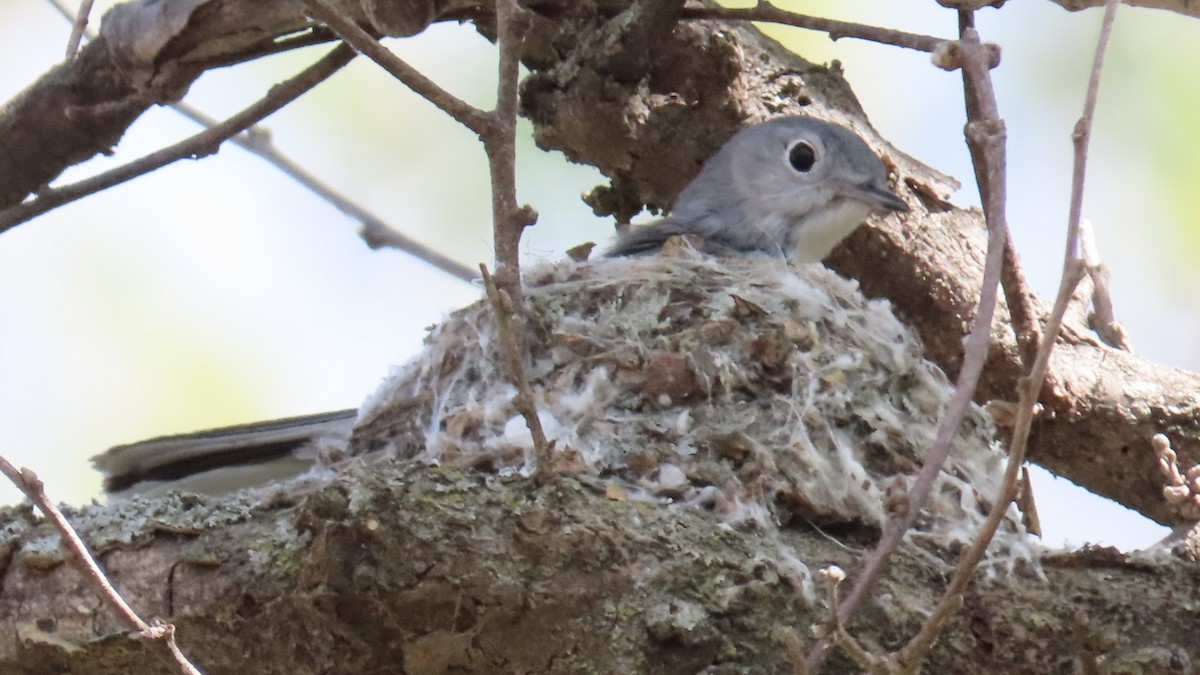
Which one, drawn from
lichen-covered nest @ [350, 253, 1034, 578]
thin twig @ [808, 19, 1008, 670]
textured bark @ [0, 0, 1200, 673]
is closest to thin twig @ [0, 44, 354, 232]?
lichen-covered nest @ [350, 253, 1034, 578]

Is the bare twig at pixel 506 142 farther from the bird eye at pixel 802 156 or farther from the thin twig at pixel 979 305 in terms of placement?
the bird eye at pixel 802 156

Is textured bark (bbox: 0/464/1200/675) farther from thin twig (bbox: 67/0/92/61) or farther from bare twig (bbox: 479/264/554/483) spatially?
thin twig (bbox: 67/0/92/61)

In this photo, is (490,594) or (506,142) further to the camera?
(506,142)

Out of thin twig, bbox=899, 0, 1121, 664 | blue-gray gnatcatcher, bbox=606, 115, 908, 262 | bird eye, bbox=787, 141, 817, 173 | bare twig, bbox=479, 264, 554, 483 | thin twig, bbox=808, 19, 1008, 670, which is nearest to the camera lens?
thin twig, bbox=899, 0, 1121, 664

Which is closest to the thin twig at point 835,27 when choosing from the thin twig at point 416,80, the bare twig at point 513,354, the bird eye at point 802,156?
the bird eye at point 802,156

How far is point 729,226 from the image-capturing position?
15.9 ft

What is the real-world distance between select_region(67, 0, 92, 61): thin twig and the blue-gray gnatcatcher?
5.71 ft

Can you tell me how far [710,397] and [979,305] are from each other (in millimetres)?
1432

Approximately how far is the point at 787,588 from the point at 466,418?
1243 millimetres

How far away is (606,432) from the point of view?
331cm

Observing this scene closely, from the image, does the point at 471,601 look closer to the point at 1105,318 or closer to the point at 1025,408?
the point at 1025,408

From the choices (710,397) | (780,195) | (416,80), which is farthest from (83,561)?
(780,195)

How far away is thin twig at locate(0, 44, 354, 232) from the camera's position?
3215mm

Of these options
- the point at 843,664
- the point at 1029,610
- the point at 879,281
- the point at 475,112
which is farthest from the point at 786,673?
the point at 879,281
